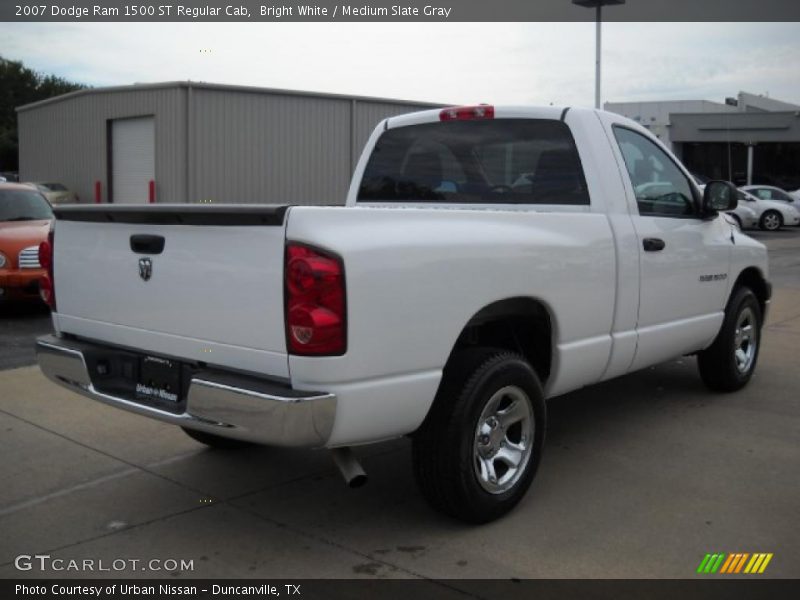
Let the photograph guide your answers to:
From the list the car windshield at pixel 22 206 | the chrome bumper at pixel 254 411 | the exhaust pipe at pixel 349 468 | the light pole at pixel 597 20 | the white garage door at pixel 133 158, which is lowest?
the exhaust pipe at pixel 349 468

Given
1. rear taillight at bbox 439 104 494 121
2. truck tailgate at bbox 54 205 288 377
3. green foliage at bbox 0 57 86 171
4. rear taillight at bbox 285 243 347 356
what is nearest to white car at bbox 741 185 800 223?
rear taillight at bbox 439 104 494 121

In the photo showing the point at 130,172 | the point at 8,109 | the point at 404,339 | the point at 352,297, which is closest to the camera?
the point at 352,297

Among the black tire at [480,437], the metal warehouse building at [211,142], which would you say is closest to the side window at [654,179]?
the black tire at [480,437]

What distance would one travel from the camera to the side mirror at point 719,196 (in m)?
5.62

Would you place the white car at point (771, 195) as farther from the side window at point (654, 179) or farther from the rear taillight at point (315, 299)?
the rear taillight at point (315, 299)

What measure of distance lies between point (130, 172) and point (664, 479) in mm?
21827

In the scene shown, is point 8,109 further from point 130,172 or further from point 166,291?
point 166,291

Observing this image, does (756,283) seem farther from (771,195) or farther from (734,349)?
(771,195)

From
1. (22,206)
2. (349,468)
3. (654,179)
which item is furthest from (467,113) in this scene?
(22,206)

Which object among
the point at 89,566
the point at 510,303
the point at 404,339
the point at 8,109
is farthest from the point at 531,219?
the point at 8,109

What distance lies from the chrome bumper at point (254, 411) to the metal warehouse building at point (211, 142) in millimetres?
17161

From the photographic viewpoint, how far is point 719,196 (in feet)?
18.5

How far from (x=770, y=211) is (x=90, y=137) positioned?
21262 millimetres

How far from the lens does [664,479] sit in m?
4.61
